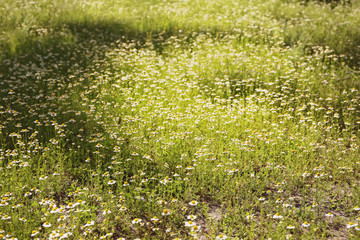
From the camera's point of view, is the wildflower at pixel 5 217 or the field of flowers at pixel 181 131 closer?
the wildflower at pixel 5 217

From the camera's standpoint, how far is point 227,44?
883 centimetres

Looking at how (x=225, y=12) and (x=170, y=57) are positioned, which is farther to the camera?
(x=225, y=12)

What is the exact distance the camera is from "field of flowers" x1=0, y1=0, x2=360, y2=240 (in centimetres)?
373

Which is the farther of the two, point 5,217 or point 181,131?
point 181,131

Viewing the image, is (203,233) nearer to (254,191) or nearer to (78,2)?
(254,191)

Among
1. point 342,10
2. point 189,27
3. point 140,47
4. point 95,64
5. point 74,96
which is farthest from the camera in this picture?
point 342,10

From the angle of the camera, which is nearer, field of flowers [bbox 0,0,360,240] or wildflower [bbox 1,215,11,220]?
wildflower [bbox 1,215,11,220]

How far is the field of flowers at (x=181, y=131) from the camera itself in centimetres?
373

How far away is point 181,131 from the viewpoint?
536 cm

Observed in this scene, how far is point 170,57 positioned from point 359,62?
4.54 meters

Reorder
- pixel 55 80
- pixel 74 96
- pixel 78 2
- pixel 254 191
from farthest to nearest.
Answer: pixel 78 2 < pixel 55 80 < pixel 74 96 < pixel 254 191

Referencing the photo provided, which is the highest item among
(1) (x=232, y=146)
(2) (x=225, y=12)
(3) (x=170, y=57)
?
(2) (x=225, y=12)

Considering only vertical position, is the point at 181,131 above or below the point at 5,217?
above

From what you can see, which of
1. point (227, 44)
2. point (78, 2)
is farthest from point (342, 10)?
point (78, 2)
